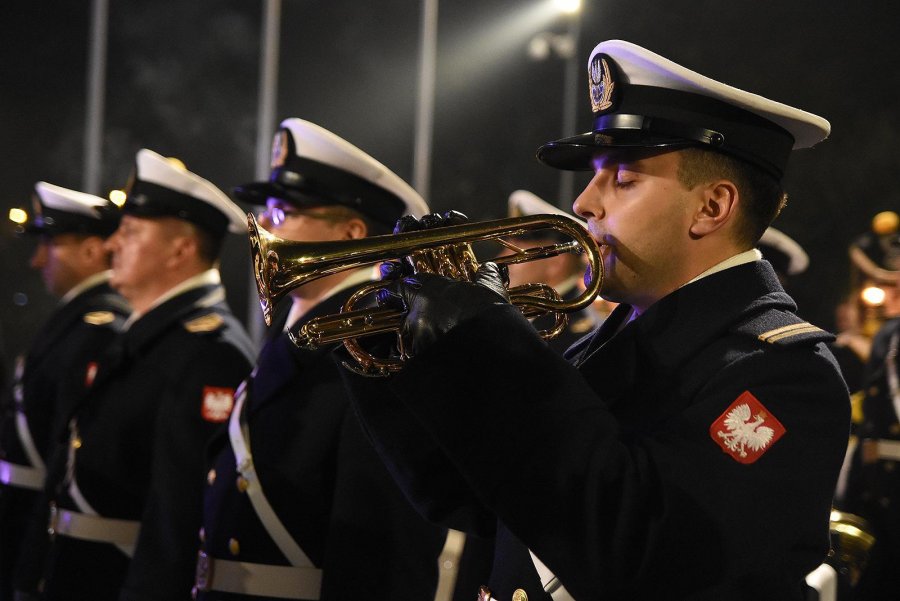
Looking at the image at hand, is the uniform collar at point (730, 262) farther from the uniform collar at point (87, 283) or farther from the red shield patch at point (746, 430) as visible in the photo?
the uniform collar at point (87, 283)

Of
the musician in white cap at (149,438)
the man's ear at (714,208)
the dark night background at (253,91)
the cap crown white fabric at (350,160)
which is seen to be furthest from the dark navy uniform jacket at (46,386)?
the man's ear at (714,208)

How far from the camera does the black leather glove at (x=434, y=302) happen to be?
141cm

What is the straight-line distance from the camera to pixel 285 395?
2.56 m

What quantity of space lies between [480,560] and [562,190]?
3005mm

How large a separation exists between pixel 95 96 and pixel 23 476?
3424 millimetres

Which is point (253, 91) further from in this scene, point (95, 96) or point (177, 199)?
point (177, 199)

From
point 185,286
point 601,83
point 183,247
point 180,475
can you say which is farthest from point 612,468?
point 183,247

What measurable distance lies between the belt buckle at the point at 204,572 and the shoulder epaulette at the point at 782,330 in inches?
64.0

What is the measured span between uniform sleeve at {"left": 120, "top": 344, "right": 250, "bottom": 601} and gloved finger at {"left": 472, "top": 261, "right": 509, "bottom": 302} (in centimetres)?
151

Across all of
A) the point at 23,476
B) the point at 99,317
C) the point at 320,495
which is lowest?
the point at 23,476

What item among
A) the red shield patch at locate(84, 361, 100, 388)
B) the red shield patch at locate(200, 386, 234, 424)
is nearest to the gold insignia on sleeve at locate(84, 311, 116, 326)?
the red shield patch at locate(84, 361, 100, 388)

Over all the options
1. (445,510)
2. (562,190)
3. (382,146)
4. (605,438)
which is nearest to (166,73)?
(382,146)

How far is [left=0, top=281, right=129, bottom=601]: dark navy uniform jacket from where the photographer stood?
387cm

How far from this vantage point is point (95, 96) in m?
6.49
